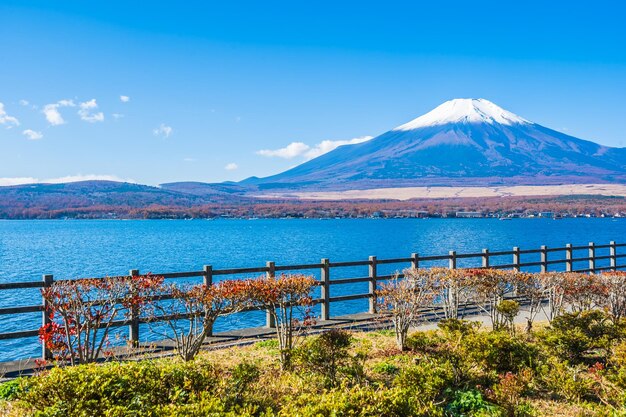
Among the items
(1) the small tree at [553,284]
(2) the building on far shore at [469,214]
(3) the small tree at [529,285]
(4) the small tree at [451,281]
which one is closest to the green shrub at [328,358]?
(4) the small tree at [451,281]

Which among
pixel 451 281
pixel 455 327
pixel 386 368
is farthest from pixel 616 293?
pixel 386 368

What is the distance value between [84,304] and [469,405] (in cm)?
618

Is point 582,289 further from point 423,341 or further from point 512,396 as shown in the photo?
point 512,396

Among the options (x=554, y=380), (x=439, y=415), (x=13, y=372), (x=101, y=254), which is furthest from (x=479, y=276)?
(x=101, y=254)

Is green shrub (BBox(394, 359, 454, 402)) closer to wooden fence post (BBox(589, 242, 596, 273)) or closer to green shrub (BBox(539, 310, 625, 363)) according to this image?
green shrub (BBox(539, 310, 625, 363))

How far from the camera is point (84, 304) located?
8.35 meters

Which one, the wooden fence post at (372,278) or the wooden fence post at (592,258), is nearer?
the wooden fence post at (372,278)

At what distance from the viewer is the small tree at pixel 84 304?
8008mm

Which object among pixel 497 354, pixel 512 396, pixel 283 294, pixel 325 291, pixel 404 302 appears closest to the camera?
pixel 512 396

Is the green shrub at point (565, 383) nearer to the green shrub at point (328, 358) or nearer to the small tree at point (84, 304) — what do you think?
the green shrub at point (328, 358)

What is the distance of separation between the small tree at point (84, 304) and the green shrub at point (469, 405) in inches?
207

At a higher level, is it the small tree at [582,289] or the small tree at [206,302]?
the small tree at [206,302]

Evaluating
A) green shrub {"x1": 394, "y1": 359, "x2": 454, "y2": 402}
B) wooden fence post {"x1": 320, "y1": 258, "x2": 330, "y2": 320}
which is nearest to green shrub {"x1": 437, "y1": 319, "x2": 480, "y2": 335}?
green shrub {"x1": 394, "y1": 359, "x2": 454, "y2": 402}

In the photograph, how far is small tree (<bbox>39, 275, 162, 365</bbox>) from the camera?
801 centimetres
